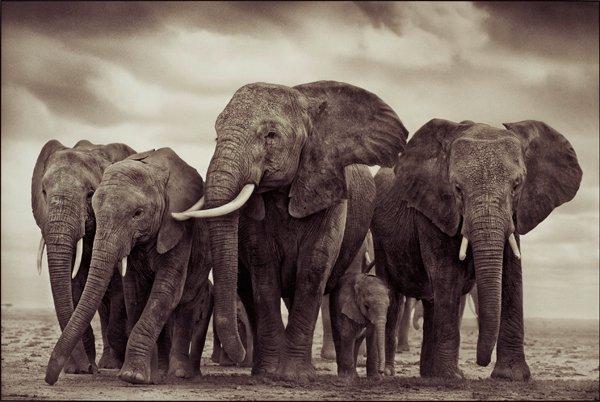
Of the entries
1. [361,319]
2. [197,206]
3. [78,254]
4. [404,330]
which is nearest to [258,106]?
[197,206]

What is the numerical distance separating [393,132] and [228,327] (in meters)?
3.43

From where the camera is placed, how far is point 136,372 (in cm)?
1054

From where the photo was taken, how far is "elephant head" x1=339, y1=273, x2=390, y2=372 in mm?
12578

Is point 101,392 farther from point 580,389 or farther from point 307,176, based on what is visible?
point 580,389

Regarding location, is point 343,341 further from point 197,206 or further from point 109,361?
point 109,361

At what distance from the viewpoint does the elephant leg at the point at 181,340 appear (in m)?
12.2

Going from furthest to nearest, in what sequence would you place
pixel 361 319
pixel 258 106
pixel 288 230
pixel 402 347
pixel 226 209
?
pixel 402 347 → pixel 361 319 → pixel 288 230 → pixel 258 106 → pixel 226 209

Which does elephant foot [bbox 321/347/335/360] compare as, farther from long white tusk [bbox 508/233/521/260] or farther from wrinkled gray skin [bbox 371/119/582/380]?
long white tusk [bbox 508/233/521/260]

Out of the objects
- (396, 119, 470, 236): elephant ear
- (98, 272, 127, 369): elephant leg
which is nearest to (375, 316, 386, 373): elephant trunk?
(396, 119, 470, 236): elephant ear

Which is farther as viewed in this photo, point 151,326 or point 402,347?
point 402,347

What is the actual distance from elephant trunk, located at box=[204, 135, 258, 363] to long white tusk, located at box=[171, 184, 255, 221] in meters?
0.05

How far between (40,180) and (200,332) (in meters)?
3.10

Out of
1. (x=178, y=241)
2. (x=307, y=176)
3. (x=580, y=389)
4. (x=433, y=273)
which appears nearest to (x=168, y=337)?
(x=178, y=241)

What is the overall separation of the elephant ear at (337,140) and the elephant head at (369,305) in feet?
4.61
